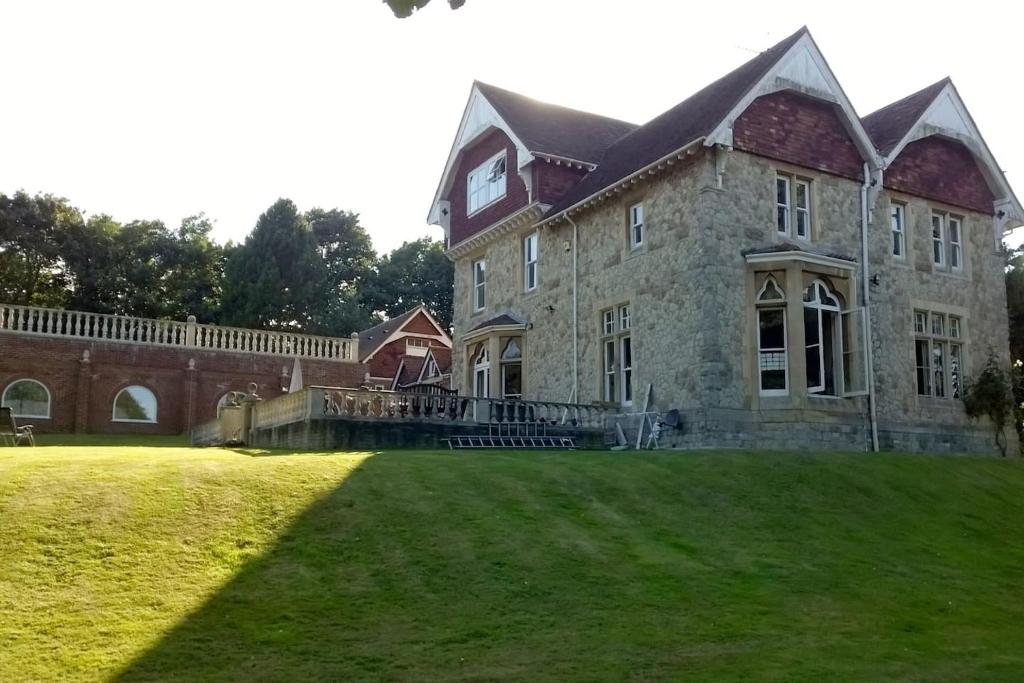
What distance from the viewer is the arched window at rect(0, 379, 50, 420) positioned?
3397 centimetres

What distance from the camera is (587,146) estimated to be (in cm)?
3131

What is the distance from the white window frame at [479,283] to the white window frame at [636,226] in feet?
27.7

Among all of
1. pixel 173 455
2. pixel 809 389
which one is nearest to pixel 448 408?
pixel 809 389

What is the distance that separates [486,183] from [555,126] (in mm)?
3023

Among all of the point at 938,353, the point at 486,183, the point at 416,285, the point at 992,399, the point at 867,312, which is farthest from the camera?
the point at 416,285

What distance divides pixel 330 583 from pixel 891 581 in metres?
7.16

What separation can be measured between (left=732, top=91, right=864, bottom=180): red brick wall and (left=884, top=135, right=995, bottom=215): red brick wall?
1.80m

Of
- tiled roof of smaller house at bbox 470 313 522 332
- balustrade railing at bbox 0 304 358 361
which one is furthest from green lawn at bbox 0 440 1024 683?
balustrade railing at bbox 0 304 358 361

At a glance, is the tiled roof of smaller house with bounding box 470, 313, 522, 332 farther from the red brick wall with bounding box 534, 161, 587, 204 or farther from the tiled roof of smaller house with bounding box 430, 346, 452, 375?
the tiled roof of smaller house with bounding box 430, 346, 452, 375

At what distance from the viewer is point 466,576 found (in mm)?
10562

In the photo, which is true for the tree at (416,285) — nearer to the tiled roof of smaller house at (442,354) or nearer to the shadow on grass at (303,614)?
the tiled roof of smaller house at (442,354)

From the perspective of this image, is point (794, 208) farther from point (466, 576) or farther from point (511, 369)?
point (466, 576)

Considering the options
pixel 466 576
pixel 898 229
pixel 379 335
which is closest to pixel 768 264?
pixel 898 229

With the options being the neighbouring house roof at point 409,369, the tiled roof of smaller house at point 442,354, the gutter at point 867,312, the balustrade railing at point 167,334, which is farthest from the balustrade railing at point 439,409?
the tiled roof of smaller house at point 442,354
